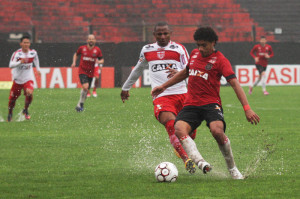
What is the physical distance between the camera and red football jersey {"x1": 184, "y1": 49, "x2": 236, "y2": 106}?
6535 mm

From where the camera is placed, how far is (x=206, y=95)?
6648mm

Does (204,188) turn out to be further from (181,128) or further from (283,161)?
(283,161)

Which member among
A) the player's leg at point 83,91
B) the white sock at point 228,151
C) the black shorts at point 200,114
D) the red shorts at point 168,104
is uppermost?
the black shorts at point 200,114

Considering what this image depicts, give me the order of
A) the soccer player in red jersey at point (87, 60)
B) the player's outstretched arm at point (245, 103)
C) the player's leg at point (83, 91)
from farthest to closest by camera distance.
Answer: the soccer player in red jersey at point (87, 60) < the player's leg at point (83, 91) < the player's outstretched arm at point (245, 103)

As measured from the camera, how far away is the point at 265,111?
16.1 m

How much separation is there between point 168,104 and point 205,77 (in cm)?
120

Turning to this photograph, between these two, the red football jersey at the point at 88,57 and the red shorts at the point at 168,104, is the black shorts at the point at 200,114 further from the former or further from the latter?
the red football jersey at the point at 88,57

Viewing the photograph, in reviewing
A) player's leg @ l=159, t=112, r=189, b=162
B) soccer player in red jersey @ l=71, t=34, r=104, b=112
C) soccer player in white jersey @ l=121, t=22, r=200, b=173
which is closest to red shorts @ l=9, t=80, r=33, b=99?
soccer player in red jersey @ l=71, t=34, r=104, b=112

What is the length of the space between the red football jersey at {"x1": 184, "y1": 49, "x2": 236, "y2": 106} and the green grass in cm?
87

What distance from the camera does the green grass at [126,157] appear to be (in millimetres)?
5969

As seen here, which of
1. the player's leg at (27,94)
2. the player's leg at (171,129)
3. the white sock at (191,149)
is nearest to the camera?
the white sock at (191,149)

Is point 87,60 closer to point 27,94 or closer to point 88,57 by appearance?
point 88,57

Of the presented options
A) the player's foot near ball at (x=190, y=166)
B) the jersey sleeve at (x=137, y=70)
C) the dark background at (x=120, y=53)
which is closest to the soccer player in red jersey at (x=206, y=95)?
the player's foot near ball at (x=190, y=166)

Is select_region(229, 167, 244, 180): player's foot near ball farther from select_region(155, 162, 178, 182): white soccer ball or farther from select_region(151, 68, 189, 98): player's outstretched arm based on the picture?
select_region(151, 68, 189, 98): player's outstretched arm
